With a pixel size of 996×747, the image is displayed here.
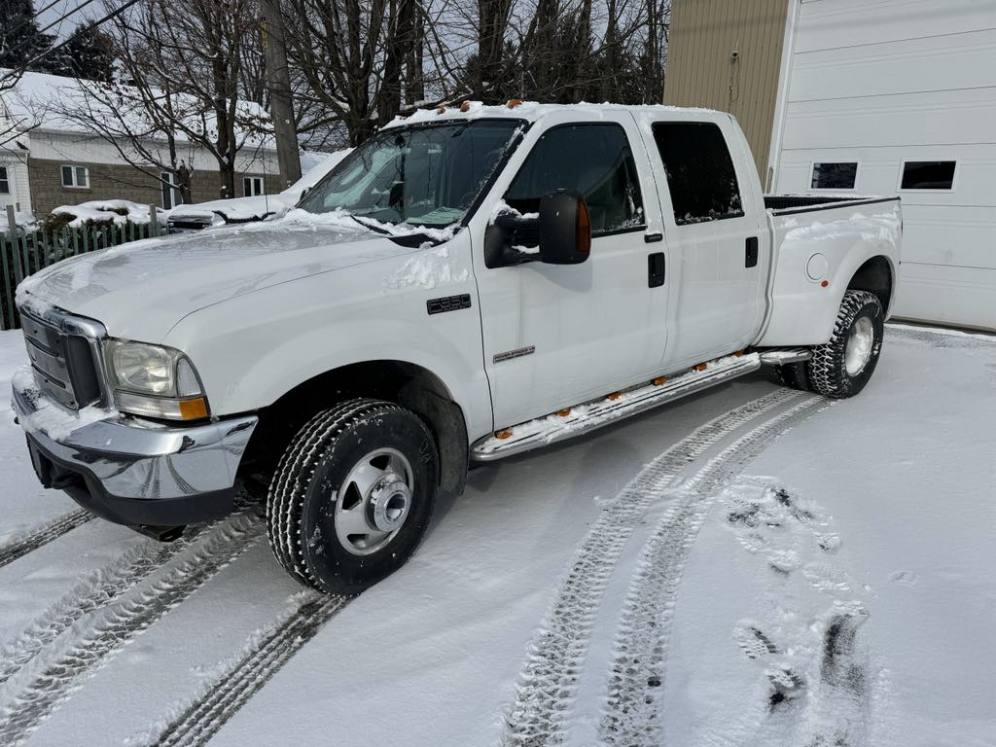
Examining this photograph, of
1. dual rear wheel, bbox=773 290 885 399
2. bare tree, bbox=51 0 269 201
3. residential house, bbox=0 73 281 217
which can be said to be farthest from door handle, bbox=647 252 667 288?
residential house, bbox=0 73 281 217

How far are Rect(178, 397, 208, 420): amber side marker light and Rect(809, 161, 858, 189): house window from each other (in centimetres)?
887

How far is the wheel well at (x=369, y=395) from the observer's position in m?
3.06

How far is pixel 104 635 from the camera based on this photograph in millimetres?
2902

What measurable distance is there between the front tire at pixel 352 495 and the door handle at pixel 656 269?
155cm

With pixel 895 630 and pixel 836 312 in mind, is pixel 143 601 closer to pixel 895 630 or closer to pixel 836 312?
pixel 895 630

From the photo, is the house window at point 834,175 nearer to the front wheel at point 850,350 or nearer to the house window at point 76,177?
the front wheel at point 850,350

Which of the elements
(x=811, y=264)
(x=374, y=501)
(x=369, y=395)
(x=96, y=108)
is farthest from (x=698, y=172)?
(x=96, y=108)

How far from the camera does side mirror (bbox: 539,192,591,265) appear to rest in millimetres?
3080

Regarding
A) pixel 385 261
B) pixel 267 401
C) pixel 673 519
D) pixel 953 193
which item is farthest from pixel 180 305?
pixel 953 193

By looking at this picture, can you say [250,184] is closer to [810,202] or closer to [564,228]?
[810,202]

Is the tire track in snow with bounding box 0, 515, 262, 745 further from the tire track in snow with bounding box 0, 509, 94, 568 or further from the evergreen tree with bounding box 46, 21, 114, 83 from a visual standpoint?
the evergreen tree with bounding box 46, 21, 114, 83

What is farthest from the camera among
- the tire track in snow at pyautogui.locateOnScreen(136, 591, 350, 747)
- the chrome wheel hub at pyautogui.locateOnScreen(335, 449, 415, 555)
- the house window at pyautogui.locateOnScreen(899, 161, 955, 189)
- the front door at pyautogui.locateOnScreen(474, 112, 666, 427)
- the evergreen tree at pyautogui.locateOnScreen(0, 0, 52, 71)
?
the evergreen tree at pyautogui.locateOnScreen(0, 0, 52, 71)

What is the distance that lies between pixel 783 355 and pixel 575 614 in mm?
3014

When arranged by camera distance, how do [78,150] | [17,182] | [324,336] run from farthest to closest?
[78,150], [17,182], [324,336]
